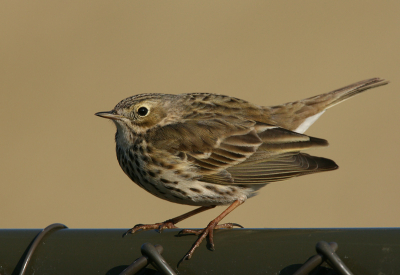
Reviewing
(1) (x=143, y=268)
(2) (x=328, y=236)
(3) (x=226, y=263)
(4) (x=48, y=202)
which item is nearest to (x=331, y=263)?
(2) (x=328, y=236)

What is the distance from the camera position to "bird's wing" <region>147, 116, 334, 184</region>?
5734 millimetres

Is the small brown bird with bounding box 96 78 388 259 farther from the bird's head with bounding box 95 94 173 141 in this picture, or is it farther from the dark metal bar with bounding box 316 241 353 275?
the dark metal bar with bounding box 316 241 353 275

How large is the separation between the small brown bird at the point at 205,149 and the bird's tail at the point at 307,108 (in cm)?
27

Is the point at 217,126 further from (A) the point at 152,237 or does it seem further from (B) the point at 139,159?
(A) the point at 152,237

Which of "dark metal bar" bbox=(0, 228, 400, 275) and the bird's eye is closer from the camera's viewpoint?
"dark metal bar" bbox=(0, 228, 400, 275)

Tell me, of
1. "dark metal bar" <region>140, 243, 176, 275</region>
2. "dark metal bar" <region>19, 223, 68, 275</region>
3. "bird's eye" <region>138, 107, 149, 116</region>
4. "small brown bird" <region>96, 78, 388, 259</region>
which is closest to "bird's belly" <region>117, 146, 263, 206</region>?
"small brown bird" <region>96, 78, 388, 259</region>

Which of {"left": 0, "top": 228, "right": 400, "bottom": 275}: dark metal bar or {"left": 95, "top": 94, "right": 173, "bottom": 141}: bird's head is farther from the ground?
{"left": 95, "top": 94, "right": 173, "bottom": 141}: bird's head

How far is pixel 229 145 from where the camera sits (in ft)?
19.6

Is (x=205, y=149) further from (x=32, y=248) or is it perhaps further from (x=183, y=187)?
(x=32, y=248)

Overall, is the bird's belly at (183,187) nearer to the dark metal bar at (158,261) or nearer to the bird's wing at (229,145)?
the bird's wing at (229,145)

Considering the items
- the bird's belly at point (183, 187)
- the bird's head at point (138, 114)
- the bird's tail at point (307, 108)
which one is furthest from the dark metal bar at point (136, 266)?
the bird's tail at point (307, 108)

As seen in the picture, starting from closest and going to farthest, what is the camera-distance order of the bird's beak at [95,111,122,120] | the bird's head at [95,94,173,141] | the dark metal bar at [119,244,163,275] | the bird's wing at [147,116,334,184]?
1. the dark metal bar at [119,244,163,275]
2. the bird's wing at [147,116,334,184]
3. the bird's beak at [95,111,122,120]
4. the bird's head at [95,94,173,141]

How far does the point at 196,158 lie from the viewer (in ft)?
18.8

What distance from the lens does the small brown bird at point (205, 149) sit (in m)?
5.61
